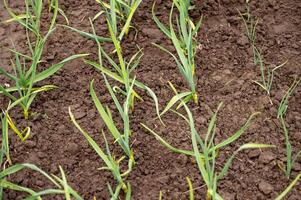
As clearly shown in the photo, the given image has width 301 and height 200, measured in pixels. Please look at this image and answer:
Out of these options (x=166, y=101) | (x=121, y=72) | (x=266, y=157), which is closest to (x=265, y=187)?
(x=266, y=157)

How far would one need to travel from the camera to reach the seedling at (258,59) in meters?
1.76

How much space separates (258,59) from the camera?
73.8 inches

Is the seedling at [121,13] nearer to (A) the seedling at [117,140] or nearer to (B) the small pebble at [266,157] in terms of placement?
(A) the seedling at [117,140]

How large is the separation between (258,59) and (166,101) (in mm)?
389

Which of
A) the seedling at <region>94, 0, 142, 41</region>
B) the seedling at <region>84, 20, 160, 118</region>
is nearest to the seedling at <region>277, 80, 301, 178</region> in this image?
the seedling at <region>84, 20, 160, 118</region>

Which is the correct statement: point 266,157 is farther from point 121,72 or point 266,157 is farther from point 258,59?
point 121,72

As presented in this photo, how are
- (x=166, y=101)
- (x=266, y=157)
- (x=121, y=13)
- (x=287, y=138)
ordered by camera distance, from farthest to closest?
(x=121, y=13) → (x=166, y=101) → (x=266, y=157) → (x=287, y=138)

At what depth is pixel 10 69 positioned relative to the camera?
76.0 inches

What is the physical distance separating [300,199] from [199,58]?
65cm

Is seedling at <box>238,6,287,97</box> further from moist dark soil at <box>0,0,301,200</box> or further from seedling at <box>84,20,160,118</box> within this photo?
seedling at <box>84,20,160,118</box>

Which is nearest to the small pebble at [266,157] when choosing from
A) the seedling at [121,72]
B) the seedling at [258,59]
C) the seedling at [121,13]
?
the seedling at [258,59]

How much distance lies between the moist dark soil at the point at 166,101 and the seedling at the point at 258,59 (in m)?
0.02

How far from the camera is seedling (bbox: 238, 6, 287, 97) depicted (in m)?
1.76

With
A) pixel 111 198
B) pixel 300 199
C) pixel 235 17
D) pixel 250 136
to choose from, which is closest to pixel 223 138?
pixel 250 136
